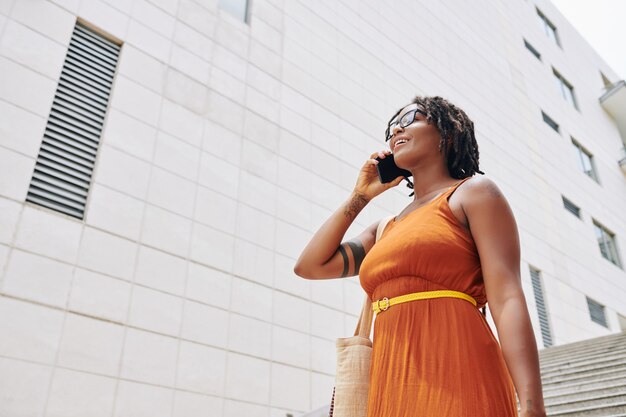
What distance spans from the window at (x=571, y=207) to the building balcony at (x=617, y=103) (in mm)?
5849

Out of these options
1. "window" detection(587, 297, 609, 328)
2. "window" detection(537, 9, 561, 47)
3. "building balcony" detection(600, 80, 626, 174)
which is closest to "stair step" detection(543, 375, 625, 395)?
"window" detection(587, 297, 609, 328)

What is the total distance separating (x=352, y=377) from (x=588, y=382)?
534cm

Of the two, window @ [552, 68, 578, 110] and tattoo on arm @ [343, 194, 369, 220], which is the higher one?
window @ [552, 68, 578, 110]

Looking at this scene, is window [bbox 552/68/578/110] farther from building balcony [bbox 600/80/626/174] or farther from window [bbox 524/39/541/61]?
building balcony [bbox 600/80/626/174]

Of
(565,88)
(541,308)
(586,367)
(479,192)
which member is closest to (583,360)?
(586,367)

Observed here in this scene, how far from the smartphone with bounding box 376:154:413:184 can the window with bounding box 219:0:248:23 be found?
817cm

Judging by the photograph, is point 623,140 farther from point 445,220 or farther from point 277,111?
point 445,220

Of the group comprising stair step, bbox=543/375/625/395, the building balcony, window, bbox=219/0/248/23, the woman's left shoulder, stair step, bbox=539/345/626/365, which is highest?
the building balcony

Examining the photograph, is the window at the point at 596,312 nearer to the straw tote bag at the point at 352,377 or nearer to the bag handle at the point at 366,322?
the bag handle at the point at 366,322

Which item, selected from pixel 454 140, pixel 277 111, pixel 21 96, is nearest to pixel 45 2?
pixel 21 96

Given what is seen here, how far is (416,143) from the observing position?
1.85 metres

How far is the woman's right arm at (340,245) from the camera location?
194 cm

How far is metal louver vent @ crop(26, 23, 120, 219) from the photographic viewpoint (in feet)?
20.1

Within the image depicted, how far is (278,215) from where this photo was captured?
827cm
